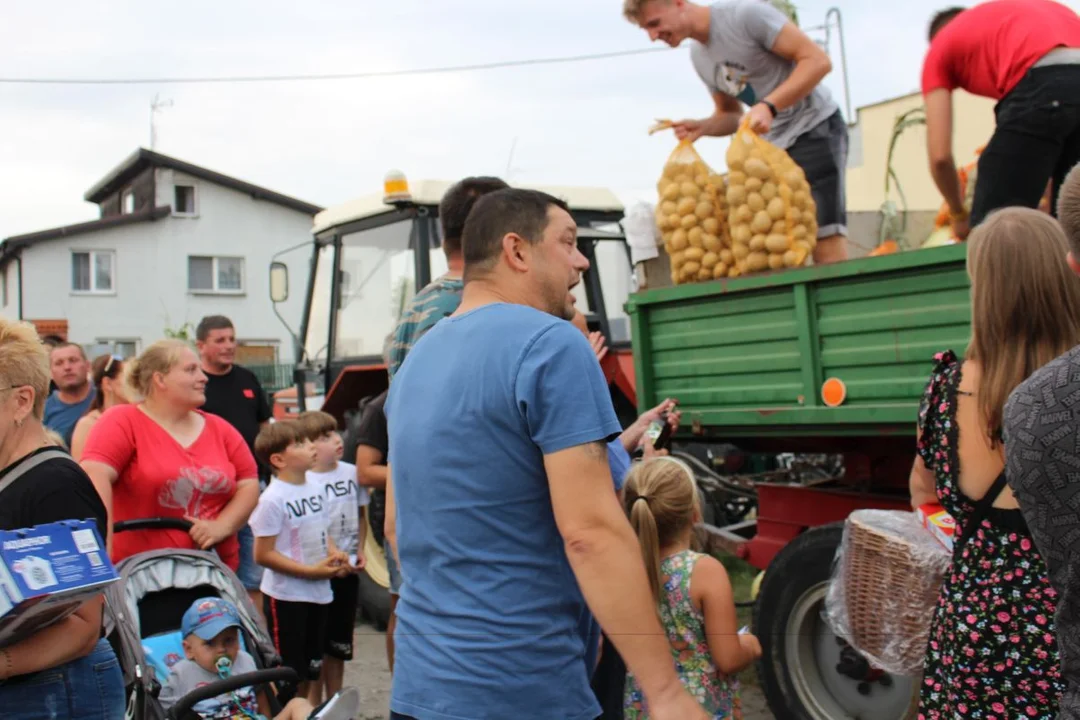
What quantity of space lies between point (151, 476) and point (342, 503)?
3.58ft

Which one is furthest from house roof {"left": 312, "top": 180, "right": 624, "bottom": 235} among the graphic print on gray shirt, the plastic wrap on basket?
the graphic print on gray shirt

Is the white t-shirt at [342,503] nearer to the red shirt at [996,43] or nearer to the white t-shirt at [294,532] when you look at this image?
the white t-shirt at [294,532]

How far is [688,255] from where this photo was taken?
4.19 metres

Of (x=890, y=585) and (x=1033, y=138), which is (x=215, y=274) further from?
(x=890, y=585)

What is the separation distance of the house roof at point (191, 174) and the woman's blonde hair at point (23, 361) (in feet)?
104

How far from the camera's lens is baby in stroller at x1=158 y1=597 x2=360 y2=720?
10.8 feet

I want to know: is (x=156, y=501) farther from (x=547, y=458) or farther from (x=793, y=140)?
(x=793, y=140)

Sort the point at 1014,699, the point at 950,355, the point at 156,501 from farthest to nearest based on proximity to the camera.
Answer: the point at 156,501
the point at 950,355
the point at 1014,699

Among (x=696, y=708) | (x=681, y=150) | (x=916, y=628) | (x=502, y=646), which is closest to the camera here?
(x=696, y=708)

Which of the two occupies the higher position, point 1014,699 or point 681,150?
point 681,150

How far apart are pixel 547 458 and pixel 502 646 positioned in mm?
349

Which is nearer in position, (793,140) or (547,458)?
(547,458)

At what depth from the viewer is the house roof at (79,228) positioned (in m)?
31.7

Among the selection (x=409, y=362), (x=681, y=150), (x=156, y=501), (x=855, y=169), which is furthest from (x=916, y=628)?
(x=855, y=169)
